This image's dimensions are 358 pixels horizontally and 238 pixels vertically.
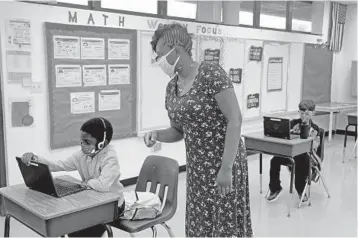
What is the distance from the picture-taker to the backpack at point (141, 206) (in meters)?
2.26

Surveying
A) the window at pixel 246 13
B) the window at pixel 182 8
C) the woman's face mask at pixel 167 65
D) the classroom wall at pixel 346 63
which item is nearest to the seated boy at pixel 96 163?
the woman's face mask at pixel 167 65

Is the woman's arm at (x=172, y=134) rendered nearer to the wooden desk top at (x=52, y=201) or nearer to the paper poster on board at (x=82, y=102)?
the wooden desk top at (x=52, y=201)

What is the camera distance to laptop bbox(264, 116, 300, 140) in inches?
146

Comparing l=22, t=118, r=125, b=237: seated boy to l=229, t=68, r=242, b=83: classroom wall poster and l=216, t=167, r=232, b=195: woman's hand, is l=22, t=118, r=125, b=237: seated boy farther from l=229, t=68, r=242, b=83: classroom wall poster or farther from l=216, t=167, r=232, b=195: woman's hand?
l=229, t=68, r=242, b=83: classroom wall poster

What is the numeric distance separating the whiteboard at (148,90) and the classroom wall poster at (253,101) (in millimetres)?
1623

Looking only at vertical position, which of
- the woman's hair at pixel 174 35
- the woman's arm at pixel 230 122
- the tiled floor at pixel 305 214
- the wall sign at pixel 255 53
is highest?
the wall sign at pixel 255 53

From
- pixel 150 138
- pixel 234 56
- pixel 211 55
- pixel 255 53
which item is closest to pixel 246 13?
pixel 255 53

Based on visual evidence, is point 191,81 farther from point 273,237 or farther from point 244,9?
point 244,9

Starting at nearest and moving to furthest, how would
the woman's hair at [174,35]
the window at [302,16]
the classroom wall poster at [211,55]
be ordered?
the woman's hair at [174,35]
the classroom wall poster at [211,55]
the window at [302,16]

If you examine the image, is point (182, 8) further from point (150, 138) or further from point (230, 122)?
point (230, 122)

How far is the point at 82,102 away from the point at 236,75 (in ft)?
7.94

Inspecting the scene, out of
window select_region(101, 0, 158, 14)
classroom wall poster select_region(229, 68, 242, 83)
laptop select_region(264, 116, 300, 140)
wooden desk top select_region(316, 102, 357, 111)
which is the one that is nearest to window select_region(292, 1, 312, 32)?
wooden desk top select_region(316, 102, 357, 111)

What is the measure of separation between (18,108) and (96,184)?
5.68 ft

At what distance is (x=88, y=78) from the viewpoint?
3973mm
